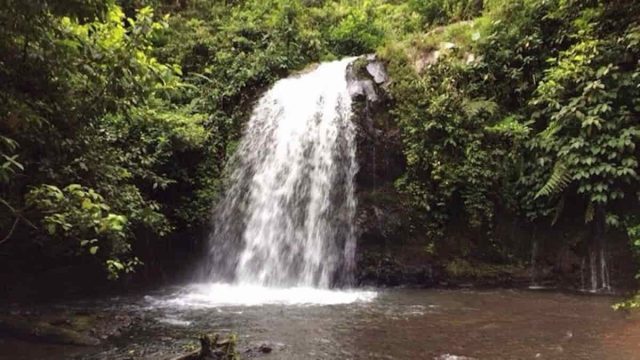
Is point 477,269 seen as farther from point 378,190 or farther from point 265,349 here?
point 265,349

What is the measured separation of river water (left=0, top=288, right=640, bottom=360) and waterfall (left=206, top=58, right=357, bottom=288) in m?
1.17

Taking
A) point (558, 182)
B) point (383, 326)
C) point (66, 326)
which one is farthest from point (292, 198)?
point (66, 326)

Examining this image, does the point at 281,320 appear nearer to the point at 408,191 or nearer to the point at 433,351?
the point at 433,351

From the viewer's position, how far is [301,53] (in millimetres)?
14320

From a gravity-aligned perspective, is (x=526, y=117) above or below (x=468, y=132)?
above

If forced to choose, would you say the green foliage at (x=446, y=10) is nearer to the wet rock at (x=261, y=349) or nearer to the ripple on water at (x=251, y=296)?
the ripple on water at (x=251, y=296)

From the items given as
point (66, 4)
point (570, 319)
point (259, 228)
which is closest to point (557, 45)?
point (570, 319)

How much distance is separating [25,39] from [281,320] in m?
4.82

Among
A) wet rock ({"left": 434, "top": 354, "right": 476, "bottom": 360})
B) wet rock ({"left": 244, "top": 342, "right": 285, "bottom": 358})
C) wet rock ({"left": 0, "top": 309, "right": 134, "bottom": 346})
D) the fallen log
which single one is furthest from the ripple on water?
the fallen log

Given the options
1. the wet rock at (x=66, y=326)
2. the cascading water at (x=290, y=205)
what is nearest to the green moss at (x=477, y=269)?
the cascading water at (x=290, y=205)

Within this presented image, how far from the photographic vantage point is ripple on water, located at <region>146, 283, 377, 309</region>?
8.62 meters

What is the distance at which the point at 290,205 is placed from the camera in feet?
36.0

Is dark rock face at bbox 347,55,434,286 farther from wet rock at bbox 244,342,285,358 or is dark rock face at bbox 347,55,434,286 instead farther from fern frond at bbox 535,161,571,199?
wet rock at bbox 244,342,285,358

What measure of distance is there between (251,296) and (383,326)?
282 centimetres
